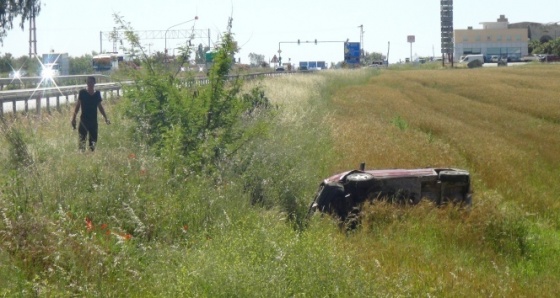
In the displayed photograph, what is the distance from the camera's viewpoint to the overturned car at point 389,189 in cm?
1130

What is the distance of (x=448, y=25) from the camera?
132 metres

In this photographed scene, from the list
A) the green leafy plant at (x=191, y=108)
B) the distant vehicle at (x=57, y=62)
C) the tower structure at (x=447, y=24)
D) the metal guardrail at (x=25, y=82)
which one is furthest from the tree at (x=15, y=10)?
the tower structure at (x=447, y=24)

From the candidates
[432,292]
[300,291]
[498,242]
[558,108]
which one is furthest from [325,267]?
[558,108]

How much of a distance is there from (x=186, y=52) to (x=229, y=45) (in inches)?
56.8

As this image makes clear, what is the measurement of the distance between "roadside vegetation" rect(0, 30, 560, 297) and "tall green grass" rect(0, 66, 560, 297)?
0.07ft

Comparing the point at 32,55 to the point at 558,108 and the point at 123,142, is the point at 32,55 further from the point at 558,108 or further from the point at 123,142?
the point at 123,142

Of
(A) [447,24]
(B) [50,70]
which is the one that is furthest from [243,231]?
(A) [447,24]

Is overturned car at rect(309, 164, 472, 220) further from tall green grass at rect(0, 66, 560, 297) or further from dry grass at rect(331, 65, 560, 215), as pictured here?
dry grass at rect(331, 65, 560, 215)

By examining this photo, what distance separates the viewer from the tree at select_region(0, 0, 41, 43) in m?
21.4

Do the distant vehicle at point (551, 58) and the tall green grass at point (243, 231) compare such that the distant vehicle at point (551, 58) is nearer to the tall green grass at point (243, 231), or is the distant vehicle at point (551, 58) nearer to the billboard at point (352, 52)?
the billboard at point (352, 52)

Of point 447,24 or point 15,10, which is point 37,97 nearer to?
point 15,10

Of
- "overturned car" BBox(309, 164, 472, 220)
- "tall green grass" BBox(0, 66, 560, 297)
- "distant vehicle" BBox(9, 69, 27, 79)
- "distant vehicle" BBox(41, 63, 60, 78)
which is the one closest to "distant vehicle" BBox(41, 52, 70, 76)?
"distant vehicle" BBox(41, 63, 60, 78)

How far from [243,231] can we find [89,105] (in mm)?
8518

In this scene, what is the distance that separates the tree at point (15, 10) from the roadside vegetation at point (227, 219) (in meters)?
4.01
